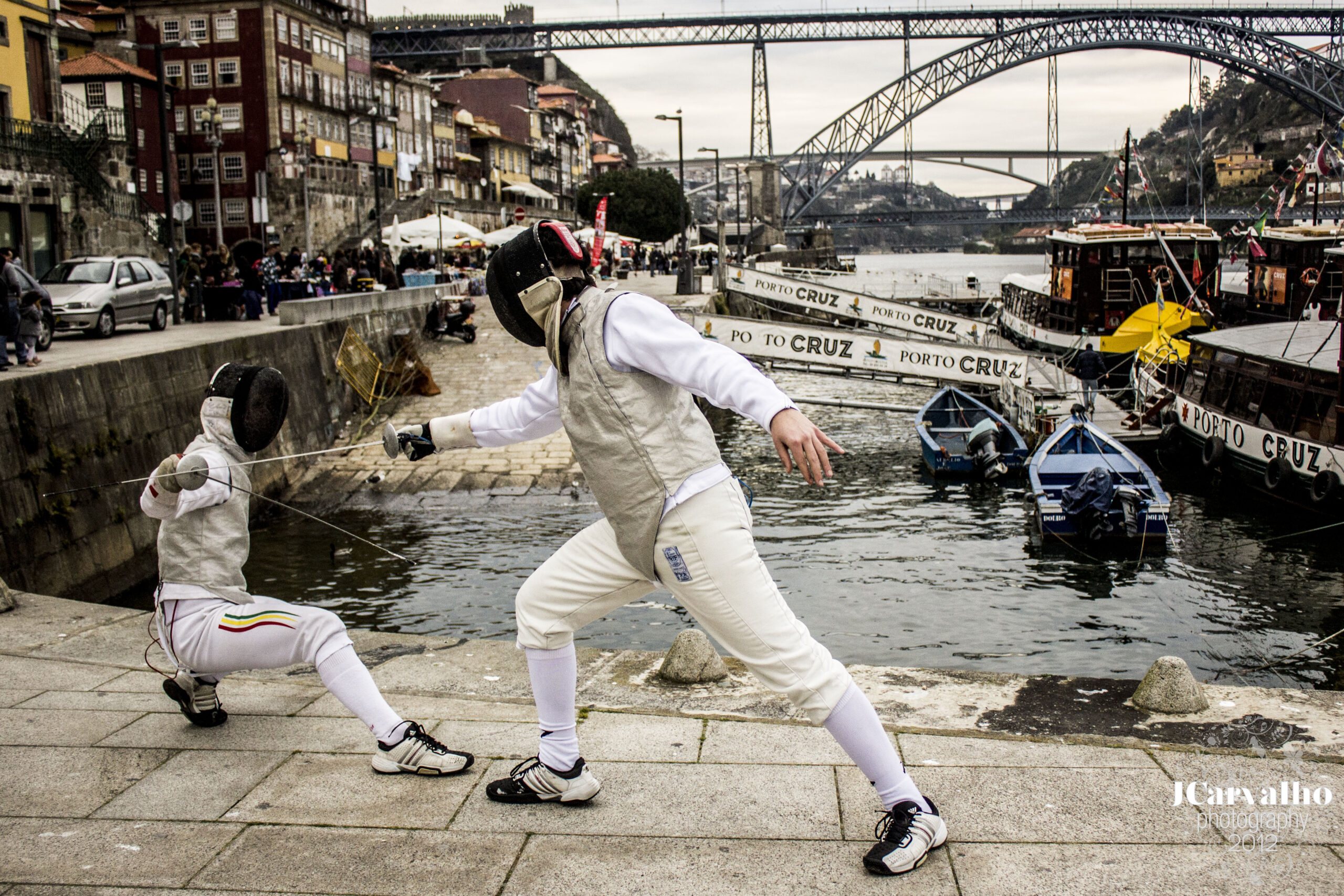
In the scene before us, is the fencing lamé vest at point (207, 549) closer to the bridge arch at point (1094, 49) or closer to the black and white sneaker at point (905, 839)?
the black and white sneaker at point (905, 839)

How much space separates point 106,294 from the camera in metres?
15.9

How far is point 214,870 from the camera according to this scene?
9.77 feet

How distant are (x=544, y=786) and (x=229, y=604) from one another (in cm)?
129

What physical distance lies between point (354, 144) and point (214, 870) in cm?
5711

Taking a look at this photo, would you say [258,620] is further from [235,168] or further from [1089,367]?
[235,168]

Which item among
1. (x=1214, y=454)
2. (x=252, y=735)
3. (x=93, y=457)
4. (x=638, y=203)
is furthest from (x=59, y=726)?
(x=638, y=203)

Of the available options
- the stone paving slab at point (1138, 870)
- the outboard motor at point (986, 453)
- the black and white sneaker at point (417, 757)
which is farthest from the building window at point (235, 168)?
the stone paving slab at point (1138, 870)

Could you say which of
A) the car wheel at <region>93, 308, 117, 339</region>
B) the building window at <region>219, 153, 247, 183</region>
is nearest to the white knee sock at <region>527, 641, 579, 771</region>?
the car wheel at <region>93, 308, 117, 339</region>

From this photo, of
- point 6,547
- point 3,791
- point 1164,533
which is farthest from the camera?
point 1164,533

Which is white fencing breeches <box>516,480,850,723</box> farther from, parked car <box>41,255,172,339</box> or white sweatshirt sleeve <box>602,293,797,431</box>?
parked car <box>41,255,172,339</box>

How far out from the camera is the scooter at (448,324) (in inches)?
924

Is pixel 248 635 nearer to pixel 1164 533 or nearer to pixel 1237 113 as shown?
pixel 1164 533

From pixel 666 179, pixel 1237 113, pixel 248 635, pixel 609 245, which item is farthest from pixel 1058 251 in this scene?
pixel 1237 113

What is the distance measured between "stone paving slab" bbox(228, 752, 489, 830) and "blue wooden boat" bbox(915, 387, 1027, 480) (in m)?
14.5
